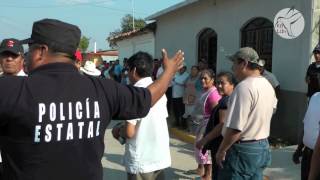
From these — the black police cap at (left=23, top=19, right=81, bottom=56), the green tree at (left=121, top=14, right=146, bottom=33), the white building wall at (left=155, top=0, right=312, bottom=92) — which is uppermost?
the green tree at (left=121, top=14, right=146, bottom=33)

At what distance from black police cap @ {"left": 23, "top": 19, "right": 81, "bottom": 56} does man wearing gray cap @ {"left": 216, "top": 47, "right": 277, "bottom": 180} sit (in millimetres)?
2047

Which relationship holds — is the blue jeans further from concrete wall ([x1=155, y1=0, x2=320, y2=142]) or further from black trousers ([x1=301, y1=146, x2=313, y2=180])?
concrete wall ([x1=155, y1=0, x2=320, y2=142])

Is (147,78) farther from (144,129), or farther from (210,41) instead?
(210,41)

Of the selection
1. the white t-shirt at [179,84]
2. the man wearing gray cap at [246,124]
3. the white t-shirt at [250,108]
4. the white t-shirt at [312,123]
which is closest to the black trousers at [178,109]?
the white t-shirt at [179,84]

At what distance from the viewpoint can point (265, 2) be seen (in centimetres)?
1050

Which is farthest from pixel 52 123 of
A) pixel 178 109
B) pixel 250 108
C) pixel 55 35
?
pixel 178 109

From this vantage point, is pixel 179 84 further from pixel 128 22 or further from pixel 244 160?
pixel 128 22

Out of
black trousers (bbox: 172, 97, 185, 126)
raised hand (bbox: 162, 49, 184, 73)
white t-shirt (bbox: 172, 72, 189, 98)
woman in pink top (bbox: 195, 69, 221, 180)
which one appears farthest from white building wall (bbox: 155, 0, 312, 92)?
raised hand (bbox: 162, 49, 184, 73)

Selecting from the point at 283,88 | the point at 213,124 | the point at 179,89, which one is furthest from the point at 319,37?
the point at 213,124

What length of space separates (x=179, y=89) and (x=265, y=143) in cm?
782

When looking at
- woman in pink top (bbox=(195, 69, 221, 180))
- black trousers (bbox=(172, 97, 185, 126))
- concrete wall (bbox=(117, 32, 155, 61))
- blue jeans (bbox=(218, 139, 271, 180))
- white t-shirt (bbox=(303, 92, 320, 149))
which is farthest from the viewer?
concrete wall (bbox=(117, 32, 155, 61))

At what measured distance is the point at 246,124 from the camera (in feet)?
13.4

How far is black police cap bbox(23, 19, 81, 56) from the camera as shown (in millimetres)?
2227

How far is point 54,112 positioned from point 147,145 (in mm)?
2034
